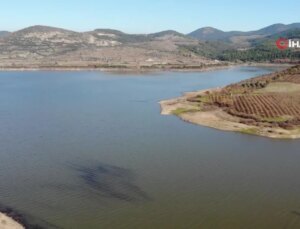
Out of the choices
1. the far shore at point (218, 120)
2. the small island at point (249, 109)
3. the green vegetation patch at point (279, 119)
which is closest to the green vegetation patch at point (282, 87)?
the small island at point (249, 109)

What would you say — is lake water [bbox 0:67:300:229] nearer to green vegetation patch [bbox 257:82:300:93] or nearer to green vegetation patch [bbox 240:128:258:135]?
green vegetation patch [bbox 240:128:258:135]

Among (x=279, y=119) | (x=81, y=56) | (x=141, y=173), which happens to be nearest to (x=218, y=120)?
(x=279, y=119)

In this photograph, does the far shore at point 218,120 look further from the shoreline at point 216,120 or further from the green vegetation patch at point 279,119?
the green vegetation patch at point 279,119

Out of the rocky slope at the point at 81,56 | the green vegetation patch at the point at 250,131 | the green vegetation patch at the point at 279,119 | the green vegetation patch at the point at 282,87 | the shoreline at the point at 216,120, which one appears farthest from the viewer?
the rocky slope at the point at 81,56

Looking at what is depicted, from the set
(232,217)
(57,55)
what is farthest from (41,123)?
(57,55)

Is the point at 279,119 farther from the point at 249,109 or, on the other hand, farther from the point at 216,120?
the point at 216,120

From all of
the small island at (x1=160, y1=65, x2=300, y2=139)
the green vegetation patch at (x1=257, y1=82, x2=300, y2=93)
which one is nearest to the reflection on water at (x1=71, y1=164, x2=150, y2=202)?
the small island at (x1=160, y1=65, x2=300, y2=139)
